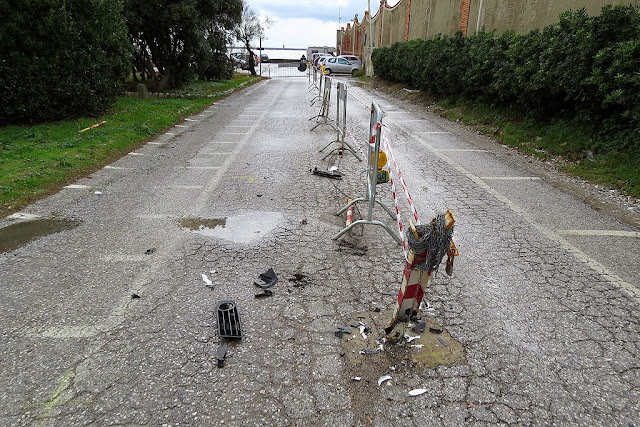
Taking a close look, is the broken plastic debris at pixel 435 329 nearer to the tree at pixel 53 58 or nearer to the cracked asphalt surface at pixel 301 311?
the cracked asphalt surface at pixel 301 311

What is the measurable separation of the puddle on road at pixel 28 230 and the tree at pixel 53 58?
22.3 ft

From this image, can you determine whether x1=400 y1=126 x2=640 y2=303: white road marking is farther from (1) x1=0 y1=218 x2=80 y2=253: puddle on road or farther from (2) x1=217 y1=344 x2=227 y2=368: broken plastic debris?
(1) x1=0 y1=218 x2=80 y2=253: puddle on road

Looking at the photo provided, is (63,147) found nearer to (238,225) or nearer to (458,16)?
(238,225)

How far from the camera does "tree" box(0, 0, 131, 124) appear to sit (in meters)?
9.94

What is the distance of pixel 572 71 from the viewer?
8.35 meters

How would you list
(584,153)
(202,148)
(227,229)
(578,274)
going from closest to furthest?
(578,274), (227,229), (584,153), (202,148)

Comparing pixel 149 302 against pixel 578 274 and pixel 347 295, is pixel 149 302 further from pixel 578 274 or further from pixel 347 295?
pixel 578 274

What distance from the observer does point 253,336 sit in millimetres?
3168

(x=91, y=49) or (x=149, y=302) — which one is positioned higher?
(x=91, y=49)

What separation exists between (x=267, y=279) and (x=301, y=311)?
587 millimetres

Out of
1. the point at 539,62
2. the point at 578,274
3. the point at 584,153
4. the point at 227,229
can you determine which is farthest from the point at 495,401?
Result: the point at 539,62

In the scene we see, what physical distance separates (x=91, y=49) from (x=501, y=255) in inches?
449

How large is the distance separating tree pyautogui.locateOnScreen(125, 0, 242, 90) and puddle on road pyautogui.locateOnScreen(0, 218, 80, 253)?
13234 mm

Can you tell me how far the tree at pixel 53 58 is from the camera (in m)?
9.94
